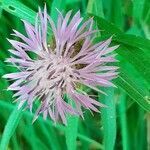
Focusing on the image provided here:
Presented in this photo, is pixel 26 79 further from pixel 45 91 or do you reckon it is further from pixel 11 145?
pixel 11 145

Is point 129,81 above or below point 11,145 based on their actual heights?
above

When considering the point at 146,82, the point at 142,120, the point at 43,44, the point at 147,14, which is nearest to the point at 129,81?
the point at 146,82

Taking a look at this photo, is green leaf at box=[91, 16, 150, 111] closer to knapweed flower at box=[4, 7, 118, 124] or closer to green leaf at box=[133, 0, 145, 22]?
knapweed flower at box=[4, 7, 118, 124]

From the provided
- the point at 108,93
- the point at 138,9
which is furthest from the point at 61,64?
the point at 138,9

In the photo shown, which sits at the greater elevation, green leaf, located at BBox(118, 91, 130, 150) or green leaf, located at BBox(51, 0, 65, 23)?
green leaf, located at BBox(51, 0, 65, 23)

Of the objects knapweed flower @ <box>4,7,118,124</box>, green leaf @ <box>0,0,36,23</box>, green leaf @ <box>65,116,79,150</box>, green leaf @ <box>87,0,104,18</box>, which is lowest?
green leaf @ <box>65,116,79,150</box>

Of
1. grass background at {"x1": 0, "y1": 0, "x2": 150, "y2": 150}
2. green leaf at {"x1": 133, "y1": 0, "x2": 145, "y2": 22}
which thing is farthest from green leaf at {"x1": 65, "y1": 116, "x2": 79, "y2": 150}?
green leaf at {"x1": 133, "y1": 0, "x2": 145, "y2": 22}

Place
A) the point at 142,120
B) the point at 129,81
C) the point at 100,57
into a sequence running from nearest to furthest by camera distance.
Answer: the point at 100,57 < the point at 129,81 < the point at 142,120
